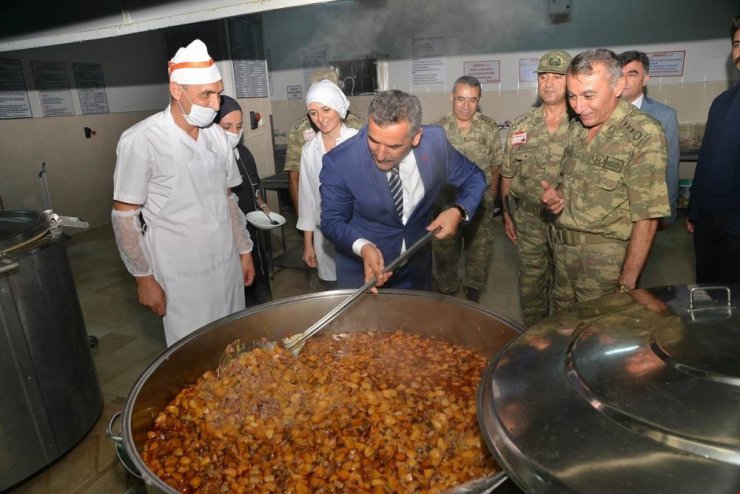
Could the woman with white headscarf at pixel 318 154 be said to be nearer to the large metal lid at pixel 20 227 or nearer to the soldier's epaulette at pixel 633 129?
the large metal lid at pixel 20 227

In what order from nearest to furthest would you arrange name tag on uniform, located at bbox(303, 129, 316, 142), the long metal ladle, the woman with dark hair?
the long metal ladle < the woman with dark hair < name tag on uniform, located at bbox(303, 129, 316, 142)

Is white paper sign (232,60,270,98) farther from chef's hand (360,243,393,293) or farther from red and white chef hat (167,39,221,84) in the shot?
chef's hand (360,243,393,293)

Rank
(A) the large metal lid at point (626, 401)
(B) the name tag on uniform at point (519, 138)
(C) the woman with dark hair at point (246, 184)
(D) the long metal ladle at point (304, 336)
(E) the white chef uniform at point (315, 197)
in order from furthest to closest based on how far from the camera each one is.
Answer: (B) the name tag on uniform at point (519, 138), (E) the white chef uniform at point (315, 197), (C) the woman with dark hair at point (246, 184), (D) the long metal ladle at point (304, 336), (A) the large metal lid at point (626, 401)

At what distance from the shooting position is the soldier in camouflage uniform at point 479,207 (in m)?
4.20

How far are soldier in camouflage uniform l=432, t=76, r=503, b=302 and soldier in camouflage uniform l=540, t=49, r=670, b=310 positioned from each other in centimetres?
147

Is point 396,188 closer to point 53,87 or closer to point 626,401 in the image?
point 626,401

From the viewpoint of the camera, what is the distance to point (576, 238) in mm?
2650

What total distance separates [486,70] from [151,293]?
581cm

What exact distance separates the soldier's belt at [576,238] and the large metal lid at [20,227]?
9.07 feet

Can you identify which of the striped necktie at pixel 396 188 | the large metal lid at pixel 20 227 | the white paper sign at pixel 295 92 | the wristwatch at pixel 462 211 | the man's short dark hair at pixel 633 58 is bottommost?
the wristwatch at pixel 462 211

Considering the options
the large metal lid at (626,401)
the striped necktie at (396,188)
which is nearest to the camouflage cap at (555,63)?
the striped necktie at (396,188)

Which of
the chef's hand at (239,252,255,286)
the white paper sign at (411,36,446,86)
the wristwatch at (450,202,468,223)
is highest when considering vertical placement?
the white paper sign at (411,36,446,86)

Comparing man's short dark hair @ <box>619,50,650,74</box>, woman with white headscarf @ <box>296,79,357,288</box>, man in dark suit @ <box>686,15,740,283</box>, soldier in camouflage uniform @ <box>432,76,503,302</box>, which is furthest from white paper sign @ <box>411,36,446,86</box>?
man in dark suit @ <box>686,15,740,283</box>

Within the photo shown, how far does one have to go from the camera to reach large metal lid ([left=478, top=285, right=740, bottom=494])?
29.1 inches
